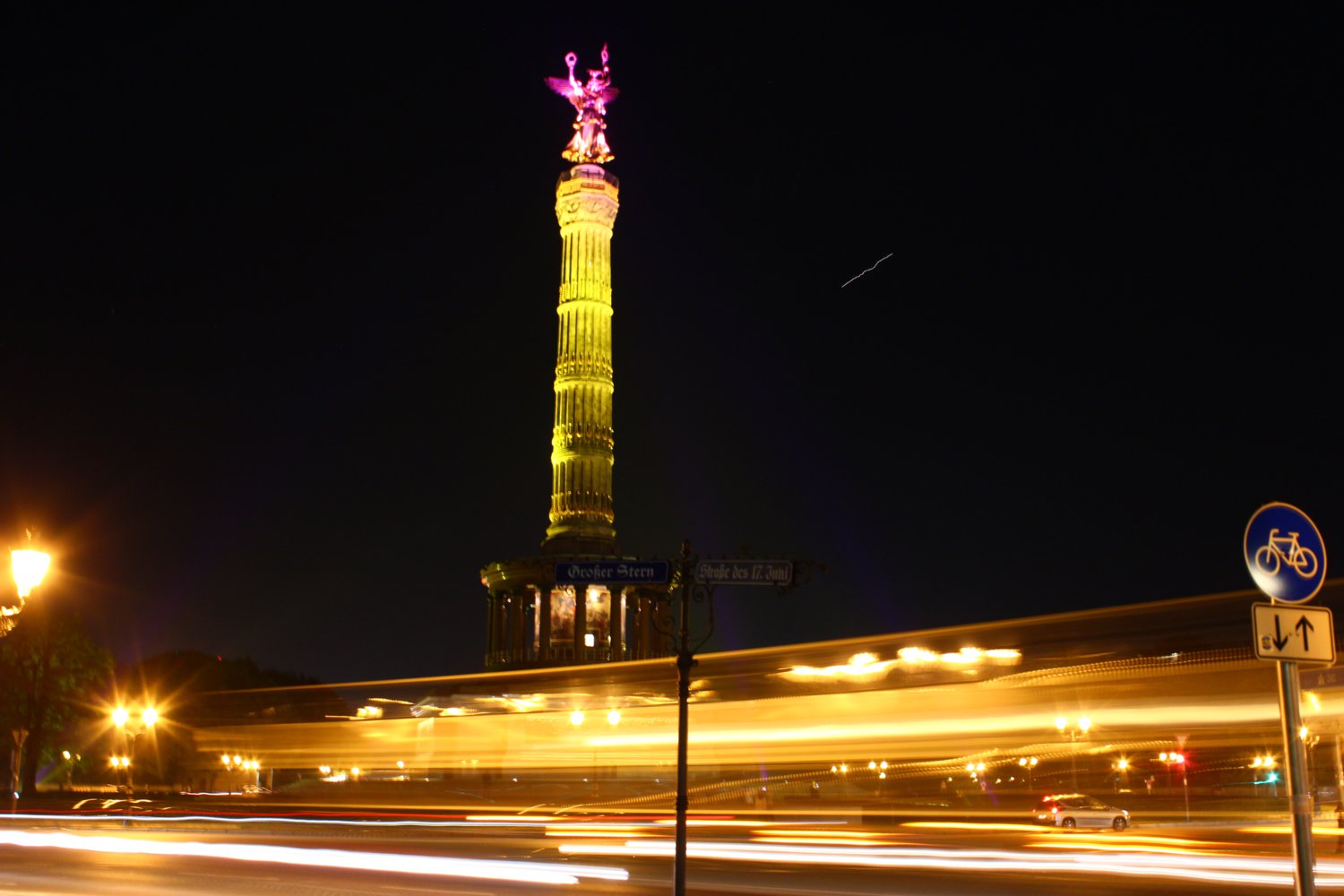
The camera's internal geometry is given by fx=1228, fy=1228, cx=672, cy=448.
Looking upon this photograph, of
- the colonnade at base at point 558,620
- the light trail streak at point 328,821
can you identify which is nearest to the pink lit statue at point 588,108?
the colonnade at base at point 558,620

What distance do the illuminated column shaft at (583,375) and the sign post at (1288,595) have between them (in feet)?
168

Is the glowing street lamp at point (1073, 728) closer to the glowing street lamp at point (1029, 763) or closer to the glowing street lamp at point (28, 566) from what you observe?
the glowing street lamp at point (1029, 763)

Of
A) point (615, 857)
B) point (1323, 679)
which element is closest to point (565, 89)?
point (615, 857)

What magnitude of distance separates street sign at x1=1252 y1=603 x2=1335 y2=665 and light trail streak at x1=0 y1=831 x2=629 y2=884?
11.6 meters

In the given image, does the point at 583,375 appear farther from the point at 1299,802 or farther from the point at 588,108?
the point at 1299,802

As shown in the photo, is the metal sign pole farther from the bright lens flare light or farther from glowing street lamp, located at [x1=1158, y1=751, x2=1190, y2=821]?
the bright lens flare light

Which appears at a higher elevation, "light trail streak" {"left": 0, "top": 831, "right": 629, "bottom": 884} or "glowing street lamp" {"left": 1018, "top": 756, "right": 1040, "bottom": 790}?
"glowing street lamp" {"left": 1018, "top": 756, "right": 1040, "bottom": 790}

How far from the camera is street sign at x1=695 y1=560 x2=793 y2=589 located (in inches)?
393

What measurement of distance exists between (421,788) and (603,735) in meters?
5.39

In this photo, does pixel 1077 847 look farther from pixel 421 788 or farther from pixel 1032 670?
pixel 421 788

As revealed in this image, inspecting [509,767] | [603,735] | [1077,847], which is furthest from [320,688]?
[1077,847]

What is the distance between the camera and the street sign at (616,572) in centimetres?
980

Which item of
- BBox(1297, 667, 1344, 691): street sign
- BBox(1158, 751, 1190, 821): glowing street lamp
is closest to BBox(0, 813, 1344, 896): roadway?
BBox(1158, 751, 1190, 821): glowing street lamp

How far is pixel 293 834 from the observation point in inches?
1036
